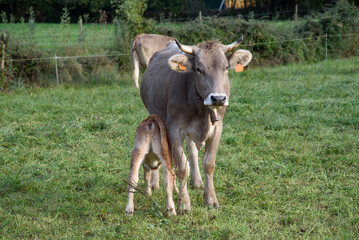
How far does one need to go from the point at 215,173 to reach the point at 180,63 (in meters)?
1.78

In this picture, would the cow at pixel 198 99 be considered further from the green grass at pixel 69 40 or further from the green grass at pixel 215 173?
the green grass at pixel 69 40

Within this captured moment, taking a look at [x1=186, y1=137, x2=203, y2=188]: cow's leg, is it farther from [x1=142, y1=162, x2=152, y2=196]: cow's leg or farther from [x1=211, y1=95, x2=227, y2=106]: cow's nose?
[x1=211, y1=95, x2=227, y2=106]: cow's nose

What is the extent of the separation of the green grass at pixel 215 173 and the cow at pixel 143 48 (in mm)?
2385

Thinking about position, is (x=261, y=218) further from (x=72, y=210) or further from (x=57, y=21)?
(x=57, y=21)

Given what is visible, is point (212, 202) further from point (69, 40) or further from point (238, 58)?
point (69, 40)

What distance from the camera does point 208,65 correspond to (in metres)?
4.25

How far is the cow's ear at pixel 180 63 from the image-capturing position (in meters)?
4.35

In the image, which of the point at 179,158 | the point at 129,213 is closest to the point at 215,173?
the point at 179,158

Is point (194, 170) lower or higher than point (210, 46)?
lower

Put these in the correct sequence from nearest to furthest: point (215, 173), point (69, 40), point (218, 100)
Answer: point (218, 100), point (215, 173), point (69, 40)

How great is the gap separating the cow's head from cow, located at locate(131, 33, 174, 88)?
24.9 feet

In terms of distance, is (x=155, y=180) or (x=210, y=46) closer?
(x=210, y=46)

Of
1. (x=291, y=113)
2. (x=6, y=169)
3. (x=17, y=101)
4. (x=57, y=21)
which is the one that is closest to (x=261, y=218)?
(x=6, y=169)

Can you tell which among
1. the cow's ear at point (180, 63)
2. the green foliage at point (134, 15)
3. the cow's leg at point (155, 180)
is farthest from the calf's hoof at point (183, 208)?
the green foliage at point (134, 15)
